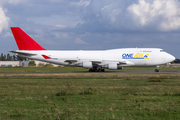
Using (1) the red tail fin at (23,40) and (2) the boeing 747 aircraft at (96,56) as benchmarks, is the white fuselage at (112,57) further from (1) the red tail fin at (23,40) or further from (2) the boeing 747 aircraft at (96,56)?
(1) the red tail fin at (23,40)

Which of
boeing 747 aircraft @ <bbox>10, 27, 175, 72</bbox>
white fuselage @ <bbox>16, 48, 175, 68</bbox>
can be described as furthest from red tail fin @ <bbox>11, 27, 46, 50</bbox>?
white fuselage @ <bbox>16, 48, 175, 68</bbox>

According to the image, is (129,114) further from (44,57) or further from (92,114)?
(44,57)

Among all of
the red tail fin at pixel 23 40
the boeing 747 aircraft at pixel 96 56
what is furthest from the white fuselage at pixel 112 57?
the red tail fin at pixel 23 40

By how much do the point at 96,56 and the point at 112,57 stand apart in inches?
119

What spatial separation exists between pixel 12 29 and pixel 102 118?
3864 cm

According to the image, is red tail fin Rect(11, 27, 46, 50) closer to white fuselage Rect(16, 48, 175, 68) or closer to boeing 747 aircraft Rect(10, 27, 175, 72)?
boeing 747 aircraft Rect(10, 27, 175, 72)

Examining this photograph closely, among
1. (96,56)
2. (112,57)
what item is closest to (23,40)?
(96,56)

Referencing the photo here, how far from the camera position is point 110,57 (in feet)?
135

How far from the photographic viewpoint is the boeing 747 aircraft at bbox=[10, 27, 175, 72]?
4050 cm

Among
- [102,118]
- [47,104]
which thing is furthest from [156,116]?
[47,104]

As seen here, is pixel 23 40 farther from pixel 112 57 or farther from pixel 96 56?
pixel 112 57

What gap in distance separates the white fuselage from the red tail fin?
1262 mm

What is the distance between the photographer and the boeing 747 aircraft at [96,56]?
40500mm

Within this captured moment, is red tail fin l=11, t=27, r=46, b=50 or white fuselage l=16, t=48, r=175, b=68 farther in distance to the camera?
red tail fin l=11, t=27, r=46, b=50
